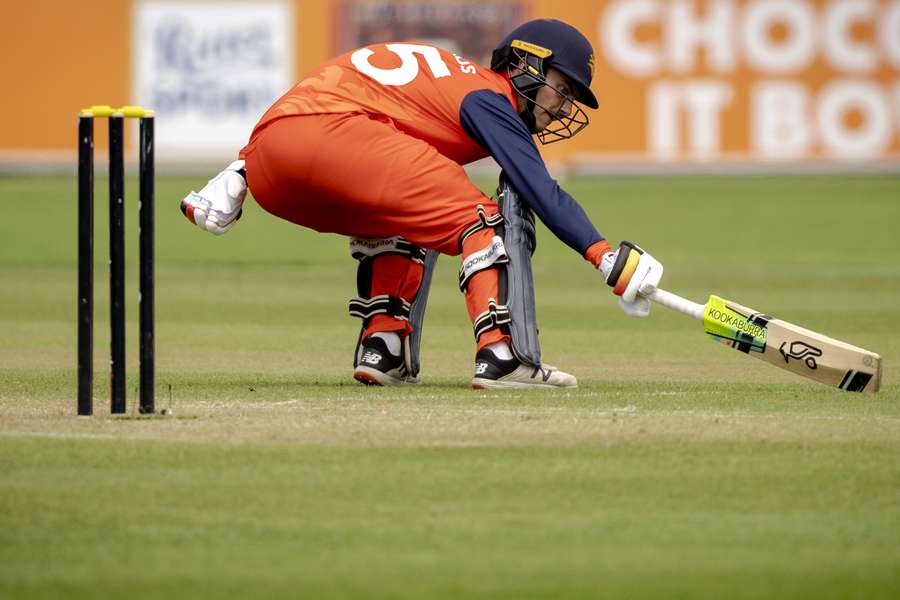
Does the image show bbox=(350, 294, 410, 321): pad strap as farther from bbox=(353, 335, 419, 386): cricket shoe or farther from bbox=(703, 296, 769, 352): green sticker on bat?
bbox=(703, 296, 769, 352): green sticker on bat

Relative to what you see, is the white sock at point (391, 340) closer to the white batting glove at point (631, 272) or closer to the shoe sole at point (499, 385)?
the shoe sole at point (499, 385)

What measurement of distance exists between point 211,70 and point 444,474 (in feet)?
61.3

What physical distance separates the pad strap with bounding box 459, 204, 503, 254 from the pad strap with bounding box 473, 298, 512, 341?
266 mm

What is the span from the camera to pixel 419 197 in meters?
6.73

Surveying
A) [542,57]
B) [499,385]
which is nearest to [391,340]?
[499,385]

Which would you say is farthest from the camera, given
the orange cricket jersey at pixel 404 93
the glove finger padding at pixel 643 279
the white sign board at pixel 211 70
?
the white sign board at pixel 211 70

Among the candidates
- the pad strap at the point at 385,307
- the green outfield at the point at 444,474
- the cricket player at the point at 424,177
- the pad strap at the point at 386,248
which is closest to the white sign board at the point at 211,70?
the green outfield at the point at 444,474

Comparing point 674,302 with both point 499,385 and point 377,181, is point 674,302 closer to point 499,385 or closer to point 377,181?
point 499,385

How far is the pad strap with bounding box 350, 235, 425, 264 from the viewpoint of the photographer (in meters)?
7.35

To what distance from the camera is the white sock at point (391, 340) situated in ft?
23.6

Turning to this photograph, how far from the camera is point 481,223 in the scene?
22.1ft

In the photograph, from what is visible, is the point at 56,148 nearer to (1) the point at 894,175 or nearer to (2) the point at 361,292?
(1) the point at 894,175

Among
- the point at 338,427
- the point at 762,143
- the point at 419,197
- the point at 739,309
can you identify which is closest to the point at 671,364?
the point at 739,309

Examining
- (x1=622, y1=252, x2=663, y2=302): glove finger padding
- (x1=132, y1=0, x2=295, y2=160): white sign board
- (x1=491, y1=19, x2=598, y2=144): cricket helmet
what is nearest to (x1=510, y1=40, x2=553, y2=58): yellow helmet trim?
(x1=491, y1=19, x2=598, y2=144): cricket helmet
